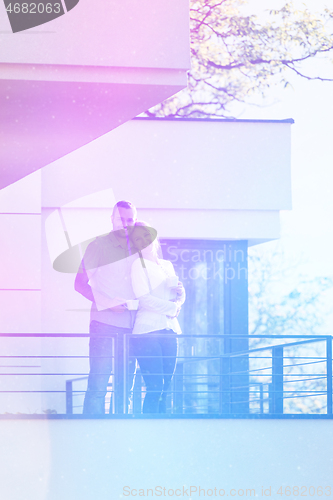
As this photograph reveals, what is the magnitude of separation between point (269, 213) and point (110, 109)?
4.05 metres

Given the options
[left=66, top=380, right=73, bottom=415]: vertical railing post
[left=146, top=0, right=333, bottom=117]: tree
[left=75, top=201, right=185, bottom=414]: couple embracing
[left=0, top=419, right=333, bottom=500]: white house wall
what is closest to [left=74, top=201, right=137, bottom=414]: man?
[left=75, top=201, right=185, bottom=414]: couple embracing

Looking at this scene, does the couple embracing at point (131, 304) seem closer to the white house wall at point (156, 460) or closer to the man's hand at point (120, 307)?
the man's hand at point (120, 307)

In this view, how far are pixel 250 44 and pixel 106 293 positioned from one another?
30.0 feet

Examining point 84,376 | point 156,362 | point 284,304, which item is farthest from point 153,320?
point 284,304

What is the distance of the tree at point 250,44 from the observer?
40.0ft

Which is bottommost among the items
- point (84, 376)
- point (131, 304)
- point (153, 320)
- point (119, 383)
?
point (84, 376)

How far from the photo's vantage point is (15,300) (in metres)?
6.96

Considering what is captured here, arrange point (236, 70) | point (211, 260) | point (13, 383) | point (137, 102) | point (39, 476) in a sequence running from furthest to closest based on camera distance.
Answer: point (236, 70) → point (211, 260) → point (13, 383) → point (39, 476) → point (137, 102)

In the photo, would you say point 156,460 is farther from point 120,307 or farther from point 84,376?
point 84,376

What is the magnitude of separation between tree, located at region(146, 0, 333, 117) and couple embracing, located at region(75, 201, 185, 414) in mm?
8557

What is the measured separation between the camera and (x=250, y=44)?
12336mm

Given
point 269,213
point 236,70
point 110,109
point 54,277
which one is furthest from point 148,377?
point 236,70

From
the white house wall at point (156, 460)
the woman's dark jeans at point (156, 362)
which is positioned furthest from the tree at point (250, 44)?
the white house wall at point (156, 460)

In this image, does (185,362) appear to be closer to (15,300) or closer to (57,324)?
(57,324)
